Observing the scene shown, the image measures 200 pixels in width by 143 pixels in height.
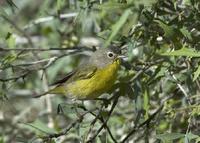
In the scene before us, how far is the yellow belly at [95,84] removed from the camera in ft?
13.2

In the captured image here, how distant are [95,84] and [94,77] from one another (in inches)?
3.9

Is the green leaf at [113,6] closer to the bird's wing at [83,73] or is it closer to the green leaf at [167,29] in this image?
the green leaf at [167,29]

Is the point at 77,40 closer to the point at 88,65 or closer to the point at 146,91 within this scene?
the point at 88,65

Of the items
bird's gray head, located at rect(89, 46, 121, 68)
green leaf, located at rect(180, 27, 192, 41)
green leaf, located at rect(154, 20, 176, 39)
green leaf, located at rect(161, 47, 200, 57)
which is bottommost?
bird's gray head, located at rect(89, 46, 121, 68)

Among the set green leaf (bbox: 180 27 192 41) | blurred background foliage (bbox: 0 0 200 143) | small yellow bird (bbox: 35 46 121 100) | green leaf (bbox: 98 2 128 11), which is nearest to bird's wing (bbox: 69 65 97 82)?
small yellow bird (bbox: 35 46 121 100)

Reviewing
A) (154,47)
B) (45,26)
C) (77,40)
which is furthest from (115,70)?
(45,26)

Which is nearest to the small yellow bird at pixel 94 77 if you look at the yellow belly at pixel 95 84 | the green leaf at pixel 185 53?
the yellow belly at pixel 95 84

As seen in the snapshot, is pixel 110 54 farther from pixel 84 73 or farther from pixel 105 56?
pixel 84 73

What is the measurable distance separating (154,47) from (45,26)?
2983 mm

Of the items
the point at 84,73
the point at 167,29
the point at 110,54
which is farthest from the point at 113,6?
the point at 84,73

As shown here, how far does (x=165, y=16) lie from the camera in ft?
12.4

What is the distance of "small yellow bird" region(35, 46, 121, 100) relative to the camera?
4066 mm

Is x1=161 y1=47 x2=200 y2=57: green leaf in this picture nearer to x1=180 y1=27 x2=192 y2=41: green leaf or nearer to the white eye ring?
x1=180 y1=27 x2=192 y2=41: green leaf

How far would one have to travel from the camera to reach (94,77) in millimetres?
4207
